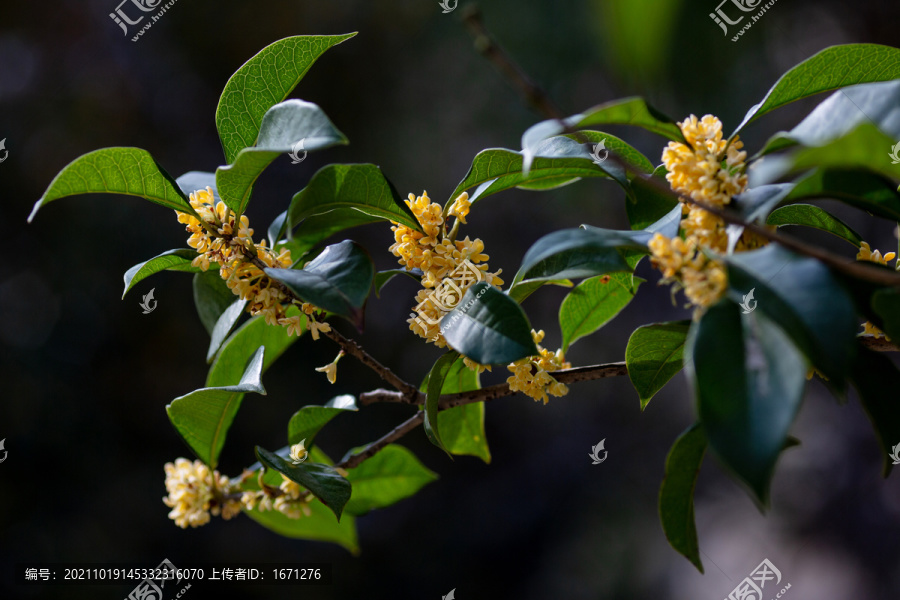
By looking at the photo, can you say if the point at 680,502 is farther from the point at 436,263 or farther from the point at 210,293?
the point at 210,293

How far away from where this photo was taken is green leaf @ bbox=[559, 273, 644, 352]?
86 centimetres

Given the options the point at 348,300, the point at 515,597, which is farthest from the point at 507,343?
the point at 515,597

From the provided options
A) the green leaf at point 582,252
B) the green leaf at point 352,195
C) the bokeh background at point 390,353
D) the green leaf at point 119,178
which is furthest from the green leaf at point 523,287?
the bokeh background at point 390,353

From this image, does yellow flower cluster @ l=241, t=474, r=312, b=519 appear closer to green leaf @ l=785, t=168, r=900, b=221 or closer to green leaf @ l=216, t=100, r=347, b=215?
green leaf @ l=216, t=100, r=347, b=215

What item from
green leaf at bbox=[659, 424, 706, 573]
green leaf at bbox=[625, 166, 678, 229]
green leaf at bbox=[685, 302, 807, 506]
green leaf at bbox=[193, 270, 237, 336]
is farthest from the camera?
green leaf at bbox=[193, 270, 237, 336]

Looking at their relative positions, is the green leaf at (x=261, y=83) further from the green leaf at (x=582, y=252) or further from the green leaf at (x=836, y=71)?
the green leaf at (x=836, y=71)

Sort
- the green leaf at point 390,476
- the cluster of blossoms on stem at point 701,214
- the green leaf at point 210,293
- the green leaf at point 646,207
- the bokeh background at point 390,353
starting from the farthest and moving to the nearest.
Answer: the bokeh background at point 390,353 → the green leaf at point 390,476 → the green leaf at point 210,293 → the green leaf at point 646,207 → the cluster of blossoms on stem at point 701,214

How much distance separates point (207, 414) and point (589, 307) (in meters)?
0.50

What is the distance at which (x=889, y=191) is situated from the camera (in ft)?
1.79

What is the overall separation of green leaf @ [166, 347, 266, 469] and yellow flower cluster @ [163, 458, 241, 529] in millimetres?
20

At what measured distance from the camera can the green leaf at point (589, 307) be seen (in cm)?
86

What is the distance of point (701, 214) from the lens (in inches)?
21.0

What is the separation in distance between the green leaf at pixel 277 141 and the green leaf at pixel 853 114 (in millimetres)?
368

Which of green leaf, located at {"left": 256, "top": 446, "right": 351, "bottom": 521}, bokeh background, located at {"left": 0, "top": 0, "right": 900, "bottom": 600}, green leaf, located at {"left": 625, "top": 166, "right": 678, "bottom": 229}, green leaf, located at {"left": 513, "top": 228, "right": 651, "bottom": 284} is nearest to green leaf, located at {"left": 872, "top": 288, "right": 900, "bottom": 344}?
green leaf, located at {"left": 513, "top": 228, "right": 651, "bottom": 284}
